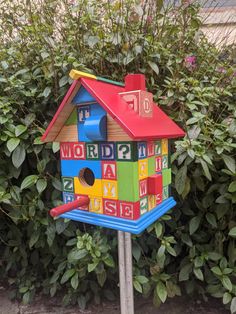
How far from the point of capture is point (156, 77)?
4.42 feet

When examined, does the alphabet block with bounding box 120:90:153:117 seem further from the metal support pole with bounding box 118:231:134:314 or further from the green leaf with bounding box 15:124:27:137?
the green leaf with bounding box 15:124:27:137

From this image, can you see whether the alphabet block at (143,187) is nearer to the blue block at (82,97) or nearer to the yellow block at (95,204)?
the yellow block at (95,204)

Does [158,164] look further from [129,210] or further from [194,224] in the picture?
[194,224]

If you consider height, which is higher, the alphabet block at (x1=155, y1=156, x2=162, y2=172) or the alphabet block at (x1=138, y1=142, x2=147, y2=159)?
the alphabet block at (x1=138, y1=142, x2=147, y2=159)

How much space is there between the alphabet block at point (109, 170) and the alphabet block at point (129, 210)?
0.08 meters

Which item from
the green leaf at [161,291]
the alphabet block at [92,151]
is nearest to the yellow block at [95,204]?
the alphabet block at [92,151]

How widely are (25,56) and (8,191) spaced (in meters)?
0.72

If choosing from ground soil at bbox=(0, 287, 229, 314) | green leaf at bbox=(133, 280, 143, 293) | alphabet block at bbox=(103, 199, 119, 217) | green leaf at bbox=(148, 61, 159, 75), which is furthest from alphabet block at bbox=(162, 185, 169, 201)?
ground soil at bbox=(0, 287, 229, 314)

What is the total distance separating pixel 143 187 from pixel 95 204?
0.51 feet

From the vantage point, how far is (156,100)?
123 centimetres

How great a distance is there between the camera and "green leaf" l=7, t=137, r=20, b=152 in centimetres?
111

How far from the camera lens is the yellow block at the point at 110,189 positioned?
72cm

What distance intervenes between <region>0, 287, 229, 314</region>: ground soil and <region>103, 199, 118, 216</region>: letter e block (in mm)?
976

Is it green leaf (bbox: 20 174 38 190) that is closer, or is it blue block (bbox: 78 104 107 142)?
blue block (bbox: 78 104 107 142)
